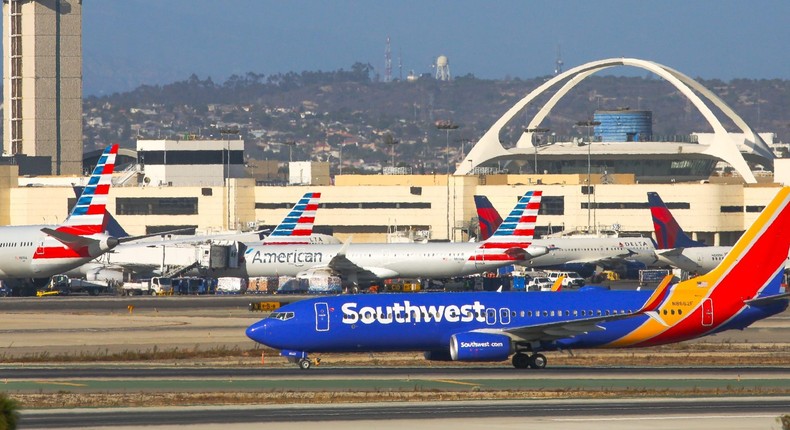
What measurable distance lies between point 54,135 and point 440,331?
5672 inches

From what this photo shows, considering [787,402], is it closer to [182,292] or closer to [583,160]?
[182,292]

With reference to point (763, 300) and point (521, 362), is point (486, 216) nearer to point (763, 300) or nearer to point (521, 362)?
point (763, 300)

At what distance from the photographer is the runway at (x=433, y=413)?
38.5m

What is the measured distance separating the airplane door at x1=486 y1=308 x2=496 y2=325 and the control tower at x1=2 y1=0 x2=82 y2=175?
465 feet

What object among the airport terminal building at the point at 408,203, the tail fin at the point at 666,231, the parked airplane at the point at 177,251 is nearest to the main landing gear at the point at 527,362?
the parked airplane at the point at 177,251

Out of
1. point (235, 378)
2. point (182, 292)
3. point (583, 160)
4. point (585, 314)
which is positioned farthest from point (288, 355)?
point (583, 160)

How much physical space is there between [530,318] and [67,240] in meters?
48.2

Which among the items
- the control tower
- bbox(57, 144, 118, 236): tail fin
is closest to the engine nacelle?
bbox(57, 144, 118, 236): tail fin

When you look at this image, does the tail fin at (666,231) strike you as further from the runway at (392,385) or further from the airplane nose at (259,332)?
the airplane nose at (259,332)

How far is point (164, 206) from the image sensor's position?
166 metres

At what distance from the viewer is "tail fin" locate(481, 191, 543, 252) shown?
358 feet

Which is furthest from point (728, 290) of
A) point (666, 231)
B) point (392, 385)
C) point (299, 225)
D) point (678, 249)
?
point (666, 231)

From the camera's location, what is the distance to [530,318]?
176 feet

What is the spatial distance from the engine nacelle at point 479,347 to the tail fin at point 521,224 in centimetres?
5686
